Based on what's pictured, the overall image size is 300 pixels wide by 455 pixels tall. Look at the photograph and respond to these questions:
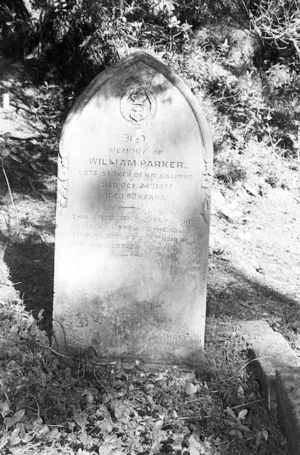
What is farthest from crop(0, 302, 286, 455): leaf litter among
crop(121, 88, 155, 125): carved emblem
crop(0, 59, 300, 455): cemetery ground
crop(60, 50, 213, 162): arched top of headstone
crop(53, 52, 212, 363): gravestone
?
crop(121, 88, 155, 125): carved emblem

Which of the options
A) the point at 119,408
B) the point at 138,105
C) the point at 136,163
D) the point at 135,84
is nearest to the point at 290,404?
the point at 119,408

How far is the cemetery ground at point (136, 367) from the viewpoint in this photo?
2.65 metres

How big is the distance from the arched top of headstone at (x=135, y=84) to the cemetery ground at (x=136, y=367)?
1.30 metres

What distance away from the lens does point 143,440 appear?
8.73 feet

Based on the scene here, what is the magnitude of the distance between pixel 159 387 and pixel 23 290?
1548mm

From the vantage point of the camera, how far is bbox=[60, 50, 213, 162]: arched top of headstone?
3184 millimetres

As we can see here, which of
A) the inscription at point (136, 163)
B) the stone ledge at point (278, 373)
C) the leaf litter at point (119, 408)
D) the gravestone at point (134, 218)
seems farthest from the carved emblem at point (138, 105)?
the stone ledge at point (278, 373)

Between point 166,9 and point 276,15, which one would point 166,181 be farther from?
point 276,15

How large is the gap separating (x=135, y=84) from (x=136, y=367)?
5.47ft

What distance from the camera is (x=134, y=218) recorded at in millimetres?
3311

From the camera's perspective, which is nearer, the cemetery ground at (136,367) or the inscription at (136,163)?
the cemetery ground at (136,367)

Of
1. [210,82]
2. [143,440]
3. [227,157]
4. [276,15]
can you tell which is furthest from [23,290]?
[276,15]

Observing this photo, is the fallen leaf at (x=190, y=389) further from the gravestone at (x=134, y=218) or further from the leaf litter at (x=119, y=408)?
the gravestone at (x=134, y=218)

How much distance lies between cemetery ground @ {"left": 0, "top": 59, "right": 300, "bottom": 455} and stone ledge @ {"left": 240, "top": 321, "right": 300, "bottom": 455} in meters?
0.07
